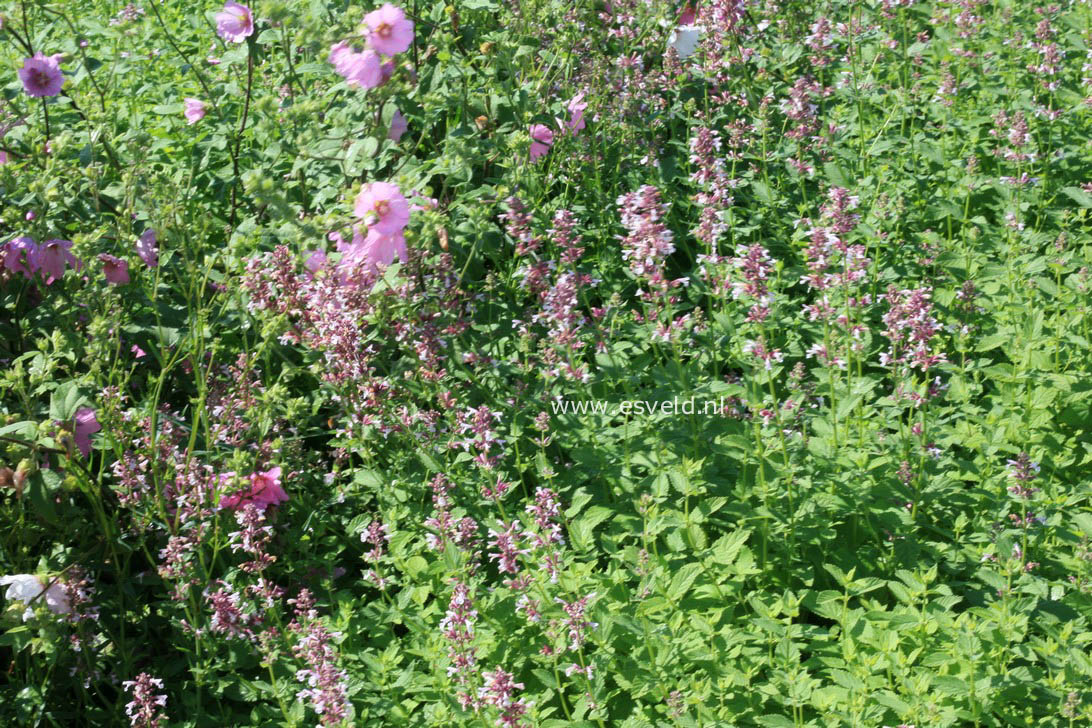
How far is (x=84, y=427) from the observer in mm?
2836

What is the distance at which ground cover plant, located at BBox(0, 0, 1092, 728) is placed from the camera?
2.55 m

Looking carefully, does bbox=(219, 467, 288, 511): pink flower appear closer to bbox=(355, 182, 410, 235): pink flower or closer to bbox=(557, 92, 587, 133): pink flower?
bbox=(355, 182, 410, 235): pink flower

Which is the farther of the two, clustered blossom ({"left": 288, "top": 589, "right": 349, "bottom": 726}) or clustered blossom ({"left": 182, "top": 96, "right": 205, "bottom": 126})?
clustered blossom ({"left": 182, "top": 96, "right": 205, "bottom": 126})

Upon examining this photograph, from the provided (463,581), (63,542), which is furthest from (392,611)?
(63,542)

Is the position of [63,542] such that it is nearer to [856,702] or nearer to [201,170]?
[201,170]

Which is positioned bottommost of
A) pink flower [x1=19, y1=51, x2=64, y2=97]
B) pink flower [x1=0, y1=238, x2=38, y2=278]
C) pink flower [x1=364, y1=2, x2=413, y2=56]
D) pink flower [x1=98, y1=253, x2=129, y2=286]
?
pink flower [x1=98, y1=253, x2=129, y2=286]

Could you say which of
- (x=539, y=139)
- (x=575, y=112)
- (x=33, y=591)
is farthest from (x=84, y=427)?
(x=575, y=112)

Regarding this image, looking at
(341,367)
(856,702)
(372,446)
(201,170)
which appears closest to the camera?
(856,702)

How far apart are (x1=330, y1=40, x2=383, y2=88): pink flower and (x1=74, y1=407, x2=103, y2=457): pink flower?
1099mm

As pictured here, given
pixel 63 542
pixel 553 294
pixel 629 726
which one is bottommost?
pixel 629 726

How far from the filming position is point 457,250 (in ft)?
11.0

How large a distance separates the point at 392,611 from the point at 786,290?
192cm

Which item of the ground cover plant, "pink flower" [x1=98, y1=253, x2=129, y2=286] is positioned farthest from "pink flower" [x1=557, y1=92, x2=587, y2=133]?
"pink flower" [x1=98, y1=253, x2=129, y2=286]

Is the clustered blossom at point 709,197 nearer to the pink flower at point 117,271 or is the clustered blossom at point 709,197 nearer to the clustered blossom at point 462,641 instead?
the clustered blossom at point 462,641
